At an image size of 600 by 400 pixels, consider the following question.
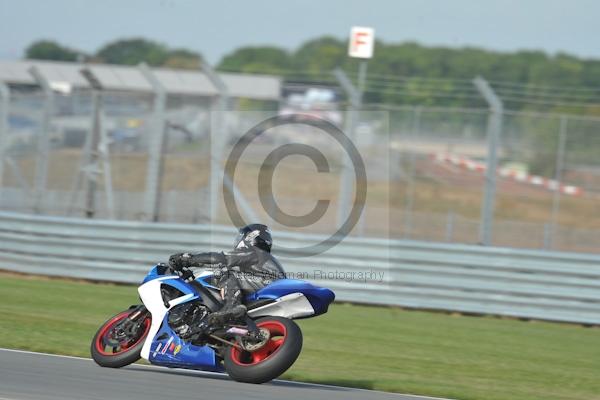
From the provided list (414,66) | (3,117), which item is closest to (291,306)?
(3,117)

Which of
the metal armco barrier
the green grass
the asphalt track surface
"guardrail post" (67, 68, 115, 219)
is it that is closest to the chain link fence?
"guardrail post" (67, 68, 115, 219)

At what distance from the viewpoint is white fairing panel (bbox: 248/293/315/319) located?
A: 26.9ft

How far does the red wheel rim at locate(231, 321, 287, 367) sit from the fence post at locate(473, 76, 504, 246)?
7.60 m

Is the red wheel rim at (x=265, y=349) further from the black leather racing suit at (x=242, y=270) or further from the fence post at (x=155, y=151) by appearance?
the fence post at (x=155, y=151)

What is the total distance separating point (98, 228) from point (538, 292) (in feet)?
22.0

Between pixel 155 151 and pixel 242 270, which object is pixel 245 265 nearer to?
pixel 242 270

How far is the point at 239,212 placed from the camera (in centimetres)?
1828

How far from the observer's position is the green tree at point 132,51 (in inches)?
3004

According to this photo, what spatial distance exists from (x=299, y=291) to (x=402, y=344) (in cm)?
388

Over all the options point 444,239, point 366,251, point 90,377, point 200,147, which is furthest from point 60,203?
point 90,377

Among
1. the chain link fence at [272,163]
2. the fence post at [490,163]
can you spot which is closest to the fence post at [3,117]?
the chain link fence at [272,163]

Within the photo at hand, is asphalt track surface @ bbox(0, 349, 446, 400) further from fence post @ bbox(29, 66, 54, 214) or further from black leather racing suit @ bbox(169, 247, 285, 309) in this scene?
fence post @ bbox(29, 66, 54, 214)

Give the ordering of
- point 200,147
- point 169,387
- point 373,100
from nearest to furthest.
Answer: point 169,387, point 200,147, point 373,100

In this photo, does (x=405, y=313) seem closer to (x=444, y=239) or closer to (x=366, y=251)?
(x=366, y=251)
